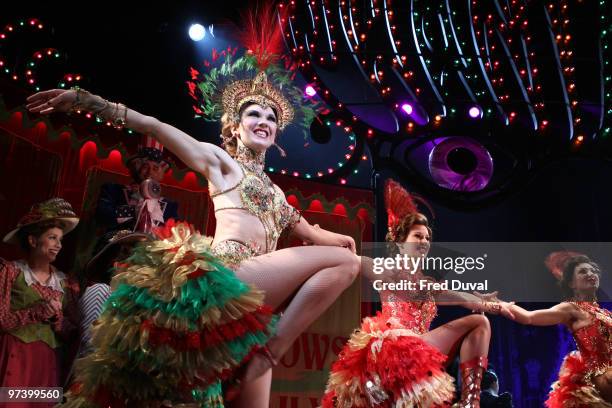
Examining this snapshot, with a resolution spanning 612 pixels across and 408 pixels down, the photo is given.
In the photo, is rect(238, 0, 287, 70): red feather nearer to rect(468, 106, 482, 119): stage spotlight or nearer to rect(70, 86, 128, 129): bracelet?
rect(70, 86, 128, 129): bracelet

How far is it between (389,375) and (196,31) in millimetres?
3998

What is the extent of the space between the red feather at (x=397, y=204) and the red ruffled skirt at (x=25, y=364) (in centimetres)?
237

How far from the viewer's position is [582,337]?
4.30 metres

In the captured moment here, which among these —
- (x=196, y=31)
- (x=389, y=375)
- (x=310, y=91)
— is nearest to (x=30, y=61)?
(x=196, y=31)

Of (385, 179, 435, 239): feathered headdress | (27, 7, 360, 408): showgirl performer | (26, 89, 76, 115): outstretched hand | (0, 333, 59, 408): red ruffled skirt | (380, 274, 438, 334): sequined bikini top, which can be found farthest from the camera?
(385, 179, 435, 239): feathered headdress

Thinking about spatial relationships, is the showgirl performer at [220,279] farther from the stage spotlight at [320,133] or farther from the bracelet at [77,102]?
the stage spotlight at [320,133]

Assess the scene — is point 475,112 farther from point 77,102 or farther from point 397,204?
point 77,102

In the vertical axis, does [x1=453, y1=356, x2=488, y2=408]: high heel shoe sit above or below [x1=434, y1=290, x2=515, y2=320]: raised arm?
below

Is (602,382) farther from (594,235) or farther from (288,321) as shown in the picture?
(594,235)

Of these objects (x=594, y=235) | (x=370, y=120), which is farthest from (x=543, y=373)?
(x=370, y=120)

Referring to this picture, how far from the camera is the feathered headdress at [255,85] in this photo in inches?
122

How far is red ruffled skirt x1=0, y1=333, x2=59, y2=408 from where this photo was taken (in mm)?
3568

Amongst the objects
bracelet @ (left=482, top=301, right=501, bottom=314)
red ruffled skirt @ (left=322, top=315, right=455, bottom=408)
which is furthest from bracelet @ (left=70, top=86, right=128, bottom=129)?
bracelet @ (left=482, top=301, right=501, bottom=314)

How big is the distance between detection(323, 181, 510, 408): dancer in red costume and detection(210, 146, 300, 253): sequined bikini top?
88 cm
